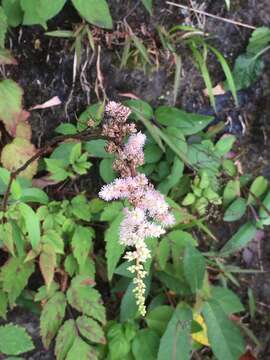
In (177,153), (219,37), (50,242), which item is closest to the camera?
(50,242)

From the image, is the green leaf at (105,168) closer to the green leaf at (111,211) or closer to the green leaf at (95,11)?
the green leaf at (111,211)

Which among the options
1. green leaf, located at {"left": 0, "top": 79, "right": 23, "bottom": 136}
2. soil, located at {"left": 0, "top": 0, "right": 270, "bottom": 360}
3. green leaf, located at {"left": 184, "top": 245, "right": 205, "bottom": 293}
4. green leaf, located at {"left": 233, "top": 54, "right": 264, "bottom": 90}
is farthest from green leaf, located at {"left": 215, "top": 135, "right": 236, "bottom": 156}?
green leaf, located at {"left": 0, "top": 79, "right": 23, "bottom": 136}

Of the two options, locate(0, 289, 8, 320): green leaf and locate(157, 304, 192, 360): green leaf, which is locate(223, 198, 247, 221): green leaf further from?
locate(0, 289, 8, 320): green leaf

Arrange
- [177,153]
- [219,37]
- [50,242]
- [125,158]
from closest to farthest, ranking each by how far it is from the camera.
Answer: [125,158]
[50,242]
[177,153]
[219,37]

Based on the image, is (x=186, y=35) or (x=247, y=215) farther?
(x=247, y=215)

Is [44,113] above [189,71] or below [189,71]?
below

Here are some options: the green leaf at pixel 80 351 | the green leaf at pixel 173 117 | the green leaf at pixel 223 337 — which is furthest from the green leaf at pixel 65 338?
the green leaf at pixel 173 117

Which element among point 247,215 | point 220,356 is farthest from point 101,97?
point 220,356

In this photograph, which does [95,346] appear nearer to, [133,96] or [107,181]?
[107,181]
